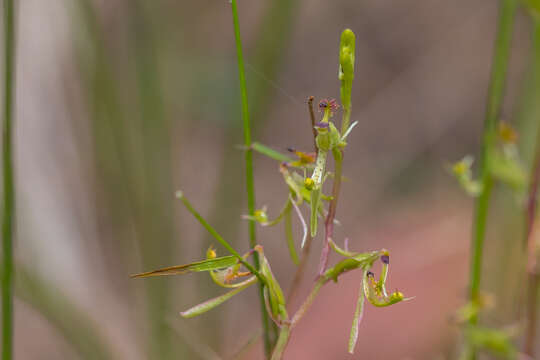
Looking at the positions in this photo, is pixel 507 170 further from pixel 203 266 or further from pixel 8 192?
pixel 8 192

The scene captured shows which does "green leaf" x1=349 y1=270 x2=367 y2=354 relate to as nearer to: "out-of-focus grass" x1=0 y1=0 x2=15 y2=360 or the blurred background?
the blurred background

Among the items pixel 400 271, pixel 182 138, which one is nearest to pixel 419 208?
pixel 400 271

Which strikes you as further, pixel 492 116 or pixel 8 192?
pixel 492 116

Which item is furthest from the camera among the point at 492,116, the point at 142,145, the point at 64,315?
the point at 142,145

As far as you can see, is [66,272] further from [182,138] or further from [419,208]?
[419,208]

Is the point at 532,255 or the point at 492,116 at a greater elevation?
the point at 492,116

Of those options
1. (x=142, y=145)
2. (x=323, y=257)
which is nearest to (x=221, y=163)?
(x=142, y=145)

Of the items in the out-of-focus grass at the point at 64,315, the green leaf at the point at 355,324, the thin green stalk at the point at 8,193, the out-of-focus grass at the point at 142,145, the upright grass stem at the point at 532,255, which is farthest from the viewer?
the out-of-focus grass at the point at 142,145

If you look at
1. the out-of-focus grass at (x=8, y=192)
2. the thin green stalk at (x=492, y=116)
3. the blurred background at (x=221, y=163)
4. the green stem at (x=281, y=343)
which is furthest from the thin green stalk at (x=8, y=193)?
the thin green stalk at (x=492, y=116)

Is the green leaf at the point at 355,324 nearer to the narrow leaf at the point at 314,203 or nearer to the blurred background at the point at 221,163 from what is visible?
the narrow leaf at the point at 314,203

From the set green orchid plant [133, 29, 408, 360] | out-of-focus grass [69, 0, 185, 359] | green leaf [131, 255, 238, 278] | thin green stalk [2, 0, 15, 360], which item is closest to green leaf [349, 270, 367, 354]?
green orchid plant [133, 29, 408, 360]
